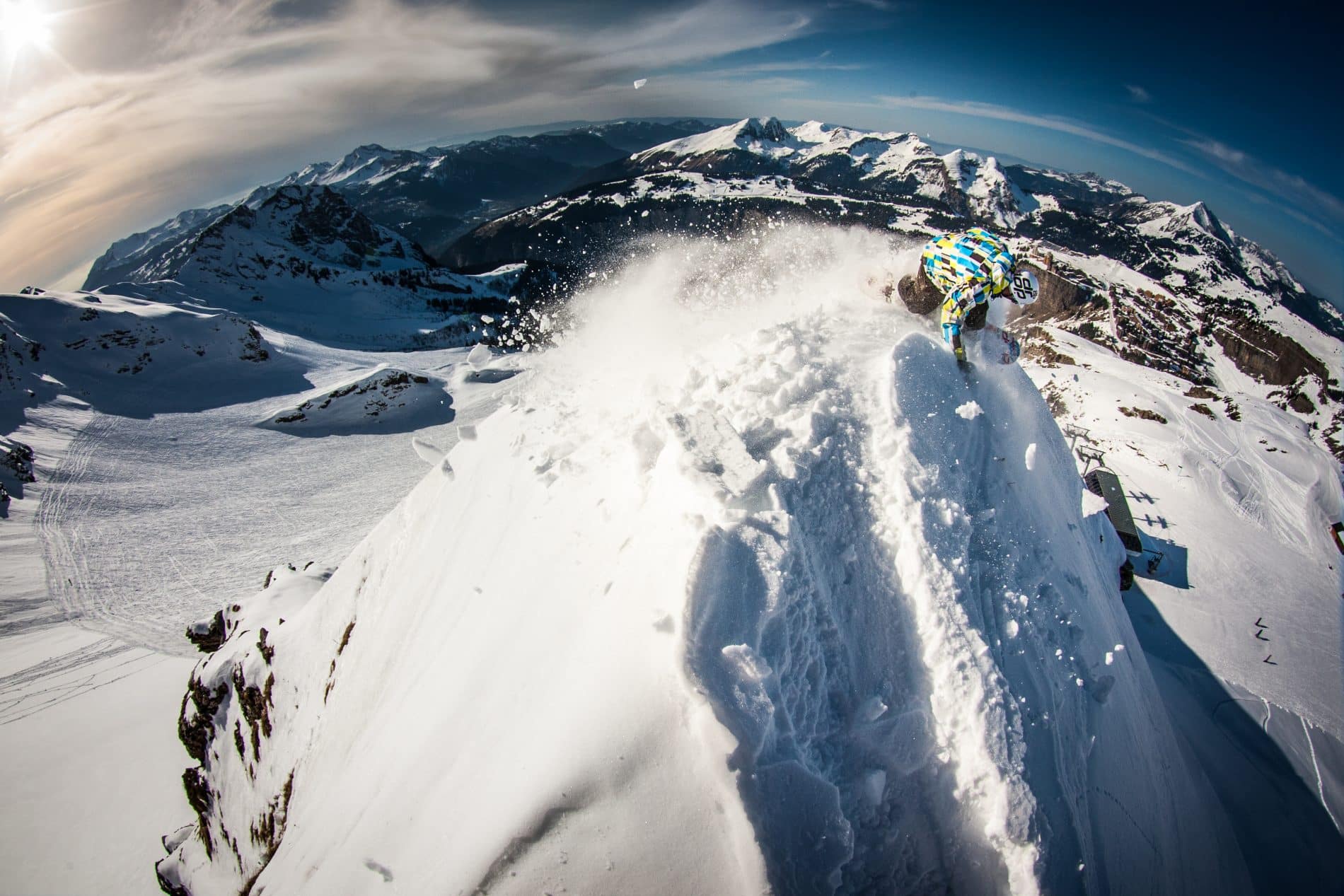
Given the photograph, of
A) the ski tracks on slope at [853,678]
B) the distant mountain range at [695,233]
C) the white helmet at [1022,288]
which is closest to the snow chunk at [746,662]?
the ski tracks on slope at [853,678]

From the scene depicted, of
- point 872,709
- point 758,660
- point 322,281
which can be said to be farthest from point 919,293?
point 322,281

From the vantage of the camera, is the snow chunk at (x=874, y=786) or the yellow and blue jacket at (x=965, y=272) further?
the yellow and blue jacket at (x=965, y=272)

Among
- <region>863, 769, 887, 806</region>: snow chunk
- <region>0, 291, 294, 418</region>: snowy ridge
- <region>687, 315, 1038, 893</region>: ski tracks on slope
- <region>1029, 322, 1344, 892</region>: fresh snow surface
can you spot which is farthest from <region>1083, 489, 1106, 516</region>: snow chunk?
<region>0, 291, 294, 418</region>: snowy ridge

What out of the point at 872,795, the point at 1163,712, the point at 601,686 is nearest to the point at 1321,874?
the point at 1163,712

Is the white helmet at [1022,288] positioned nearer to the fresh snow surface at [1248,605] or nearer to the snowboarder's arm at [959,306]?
the snowboarder's arm at [959,306]

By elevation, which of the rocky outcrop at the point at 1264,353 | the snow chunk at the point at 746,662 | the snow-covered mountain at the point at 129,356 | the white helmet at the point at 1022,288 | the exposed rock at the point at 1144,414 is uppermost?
the white helmet at the point at 1022,288
